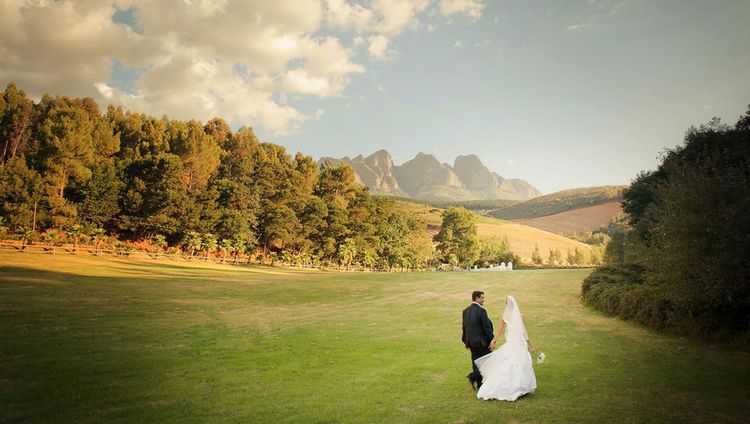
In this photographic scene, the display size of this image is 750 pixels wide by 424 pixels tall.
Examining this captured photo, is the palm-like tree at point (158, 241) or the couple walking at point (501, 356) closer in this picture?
the couple walking at point (501, 356)

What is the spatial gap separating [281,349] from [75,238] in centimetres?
5251

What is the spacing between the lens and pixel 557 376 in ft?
40.4

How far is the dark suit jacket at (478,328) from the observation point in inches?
414

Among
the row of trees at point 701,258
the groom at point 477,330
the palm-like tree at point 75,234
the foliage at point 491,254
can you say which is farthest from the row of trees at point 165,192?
the groom at point 477,330

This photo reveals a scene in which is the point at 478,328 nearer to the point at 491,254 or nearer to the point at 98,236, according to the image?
the point at 98,236

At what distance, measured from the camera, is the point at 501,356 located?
1033 cm

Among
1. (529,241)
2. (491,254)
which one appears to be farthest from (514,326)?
(529,241)

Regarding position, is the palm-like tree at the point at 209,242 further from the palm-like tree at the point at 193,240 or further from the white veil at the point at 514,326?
the white veil at the point at 514,326

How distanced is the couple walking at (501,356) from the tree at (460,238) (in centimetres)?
9103

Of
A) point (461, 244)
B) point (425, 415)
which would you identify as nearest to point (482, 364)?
point (425, 415)

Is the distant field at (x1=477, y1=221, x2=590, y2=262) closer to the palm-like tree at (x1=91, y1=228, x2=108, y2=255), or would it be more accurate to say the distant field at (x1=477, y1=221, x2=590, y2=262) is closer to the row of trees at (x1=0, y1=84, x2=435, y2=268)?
the row of trees at (x1=0, y1=84, x2=435, y2=268)

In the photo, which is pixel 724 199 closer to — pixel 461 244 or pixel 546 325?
pixel 546 325

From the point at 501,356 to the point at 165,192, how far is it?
73264mm

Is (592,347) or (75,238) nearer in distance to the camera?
(592,347)
